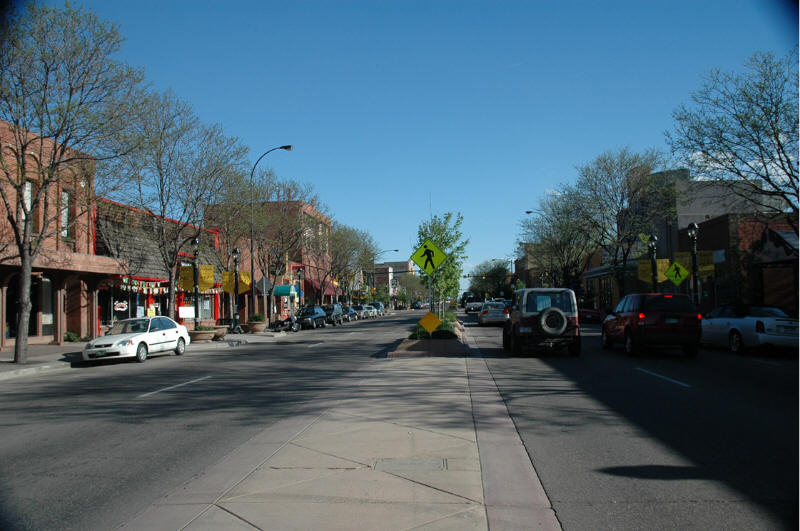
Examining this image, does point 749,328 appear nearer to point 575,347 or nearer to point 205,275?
point 575,347

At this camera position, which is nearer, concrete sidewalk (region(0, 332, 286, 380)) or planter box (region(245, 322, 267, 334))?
concrete sidewalk (region(0, 332, 286, 380))

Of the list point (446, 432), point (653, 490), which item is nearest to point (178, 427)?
point (446, 432)

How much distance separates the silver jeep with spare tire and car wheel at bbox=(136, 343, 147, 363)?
11.8 m

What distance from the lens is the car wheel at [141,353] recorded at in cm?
1977

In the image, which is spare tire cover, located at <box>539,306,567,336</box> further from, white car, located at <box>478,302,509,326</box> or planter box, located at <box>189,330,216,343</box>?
white car, located at <box>478,302,509,326</box>

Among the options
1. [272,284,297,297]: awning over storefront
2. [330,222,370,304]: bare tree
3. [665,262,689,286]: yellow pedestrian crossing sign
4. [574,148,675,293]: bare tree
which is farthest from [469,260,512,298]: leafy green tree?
[665,262,689,286]: yellow pedestrian crossing sign

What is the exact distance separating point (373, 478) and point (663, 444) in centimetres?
354

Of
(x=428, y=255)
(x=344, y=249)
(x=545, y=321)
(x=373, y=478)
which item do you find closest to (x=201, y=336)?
(x=428, y=255)

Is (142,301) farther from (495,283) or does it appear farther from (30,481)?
(495,283)

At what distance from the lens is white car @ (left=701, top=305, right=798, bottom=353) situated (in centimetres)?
1644

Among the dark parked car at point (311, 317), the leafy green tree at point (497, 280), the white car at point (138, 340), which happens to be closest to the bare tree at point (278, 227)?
the dark parked car at point (311, 317)

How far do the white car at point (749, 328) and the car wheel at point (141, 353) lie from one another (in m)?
18.0

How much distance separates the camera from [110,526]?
491cm

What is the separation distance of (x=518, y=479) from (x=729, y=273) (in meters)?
29.2
